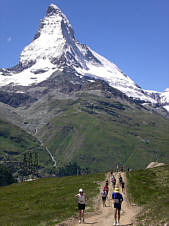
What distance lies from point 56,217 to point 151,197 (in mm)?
22141

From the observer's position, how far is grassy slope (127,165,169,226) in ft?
112

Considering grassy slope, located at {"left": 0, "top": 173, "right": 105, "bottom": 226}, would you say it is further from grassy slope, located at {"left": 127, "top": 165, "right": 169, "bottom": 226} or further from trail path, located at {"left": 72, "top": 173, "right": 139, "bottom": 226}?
grassy slope, located at {"left": 127, "top": 165, "right": 169, "bottom": 226}

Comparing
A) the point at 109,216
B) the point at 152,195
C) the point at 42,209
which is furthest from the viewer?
the point at 152,195

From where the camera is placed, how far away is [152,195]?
59281 millimetres

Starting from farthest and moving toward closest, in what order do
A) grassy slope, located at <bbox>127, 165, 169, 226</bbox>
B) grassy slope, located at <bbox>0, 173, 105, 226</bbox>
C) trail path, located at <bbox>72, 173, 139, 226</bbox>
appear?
grassy slope, located at <bbox>0, 173, 105, 226</bbox>
trail path, located at <bbox>72, 173, 139, 226</bbox>
grassy slope, located at <bbox>127, 165, 169, 226</bbox>

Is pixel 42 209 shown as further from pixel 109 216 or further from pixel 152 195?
pixel 152 195

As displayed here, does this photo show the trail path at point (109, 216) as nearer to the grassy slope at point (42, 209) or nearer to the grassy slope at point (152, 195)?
the grassy slope at point (152, 195)

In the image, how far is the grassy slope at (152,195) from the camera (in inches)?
1349

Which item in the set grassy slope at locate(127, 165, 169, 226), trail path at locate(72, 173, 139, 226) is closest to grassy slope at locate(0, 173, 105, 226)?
trail path at locate(72, 173, 139, 226)

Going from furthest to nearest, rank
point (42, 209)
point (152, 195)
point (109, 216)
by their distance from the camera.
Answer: point (152, 195), point (42, 209), point (109, 216)

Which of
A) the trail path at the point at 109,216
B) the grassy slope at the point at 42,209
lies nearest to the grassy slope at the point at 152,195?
the trail path at the point at 109,216

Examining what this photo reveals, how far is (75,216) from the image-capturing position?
1668 inches

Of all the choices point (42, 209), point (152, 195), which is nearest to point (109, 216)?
point (42, 209)

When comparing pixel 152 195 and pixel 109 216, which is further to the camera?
pixel 152 195
